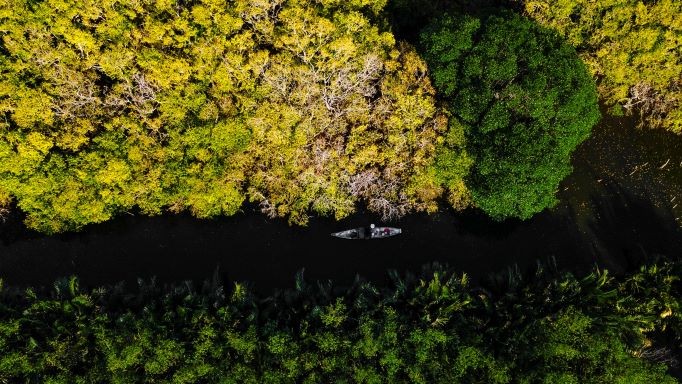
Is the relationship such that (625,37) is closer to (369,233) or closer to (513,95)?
(513,95)

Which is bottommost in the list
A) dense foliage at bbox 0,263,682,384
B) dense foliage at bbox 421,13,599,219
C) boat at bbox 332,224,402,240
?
dense foliage at bbox 0,263,682,384

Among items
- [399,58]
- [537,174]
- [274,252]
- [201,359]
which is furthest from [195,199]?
[537,174]

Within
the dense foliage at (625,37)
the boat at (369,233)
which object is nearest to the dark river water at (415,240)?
the boat at (369,233)

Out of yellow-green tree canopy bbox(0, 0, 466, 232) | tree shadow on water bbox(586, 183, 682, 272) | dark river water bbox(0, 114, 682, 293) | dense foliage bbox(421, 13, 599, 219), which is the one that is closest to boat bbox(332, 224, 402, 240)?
dark river water bbox(0, 114, 682, 293)

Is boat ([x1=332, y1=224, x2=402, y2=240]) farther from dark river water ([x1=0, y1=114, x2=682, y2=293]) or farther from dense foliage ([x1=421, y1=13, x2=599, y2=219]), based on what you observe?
dense foliage ([x1=421, y1=13, x2=599, y2=219])

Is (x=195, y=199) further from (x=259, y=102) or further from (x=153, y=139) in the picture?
(x=259, y=102)

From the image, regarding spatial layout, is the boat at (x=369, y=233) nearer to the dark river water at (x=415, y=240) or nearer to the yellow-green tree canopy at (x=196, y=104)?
the dark river water at (x=415, y=240)
